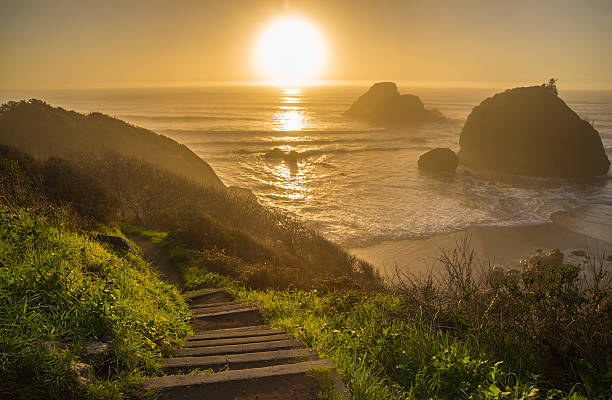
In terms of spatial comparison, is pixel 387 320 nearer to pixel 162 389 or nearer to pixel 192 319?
pixel 192 319

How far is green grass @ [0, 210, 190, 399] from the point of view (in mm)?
2689

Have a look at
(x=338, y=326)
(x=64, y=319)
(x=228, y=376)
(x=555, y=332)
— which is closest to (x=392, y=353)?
(x=338, y=326)

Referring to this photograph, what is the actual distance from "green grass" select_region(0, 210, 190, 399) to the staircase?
1.02 feet

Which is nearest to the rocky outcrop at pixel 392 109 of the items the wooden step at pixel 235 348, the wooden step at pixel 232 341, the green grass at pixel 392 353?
the green grass at pixel 392 353

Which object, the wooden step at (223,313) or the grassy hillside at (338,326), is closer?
the grassy hillside at (338,326)

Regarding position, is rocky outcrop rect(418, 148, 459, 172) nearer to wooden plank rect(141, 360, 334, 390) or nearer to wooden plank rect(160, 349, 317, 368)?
wooden plank rect(160, 349, 317, 368)

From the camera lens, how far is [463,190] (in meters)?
31.8

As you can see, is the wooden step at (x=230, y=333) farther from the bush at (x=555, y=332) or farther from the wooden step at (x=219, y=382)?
the bush at (x=555, y=332)

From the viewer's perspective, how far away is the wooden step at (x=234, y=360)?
357 cm

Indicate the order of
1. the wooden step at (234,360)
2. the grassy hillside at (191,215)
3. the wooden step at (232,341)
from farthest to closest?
the grassy hillside at (191,215), the wooden step at (232,341), the wooden step at (234,360)

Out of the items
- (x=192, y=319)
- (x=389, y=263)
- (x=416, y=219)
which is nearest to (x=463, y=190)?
(x=416, y=219)

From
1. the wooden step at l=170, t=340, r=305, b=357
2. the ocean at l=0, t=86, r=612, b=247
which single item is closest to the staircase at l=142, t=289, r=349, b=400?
the wooden step at l=170, t=340, r=305, b=357

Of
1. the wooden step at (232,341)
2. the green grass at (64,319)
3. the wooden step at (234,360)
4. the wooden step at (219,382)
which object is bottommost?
the wooden step at (232,341)

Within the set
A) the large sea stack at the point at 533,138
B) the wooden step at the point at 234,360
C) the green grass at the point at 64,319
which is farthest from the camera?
the large sea stack at the point at 533,138
